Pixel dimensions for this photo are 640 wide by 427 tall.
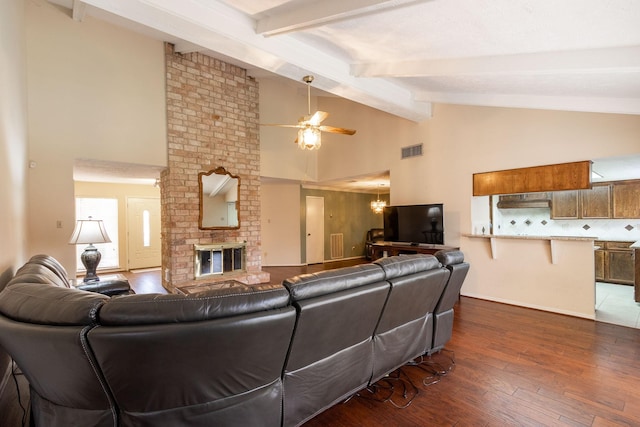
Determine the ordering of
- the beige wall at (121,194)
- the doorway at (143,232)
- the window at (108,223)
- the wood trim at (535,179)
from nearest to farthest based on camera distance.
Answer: the wood trim at (535,179), the beige wall at (121,194), the window at (108,223), the doorway at (143,232)

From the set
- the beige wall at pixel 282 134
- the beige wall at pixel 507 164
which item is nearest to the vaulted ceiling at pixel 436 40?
the beige wall at pixel 507 164

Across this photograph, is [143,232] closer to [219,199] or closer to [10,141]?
[219,199]

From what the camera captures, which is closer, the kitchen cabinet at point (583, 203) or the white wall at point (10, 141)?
the white wall at point (10, 141)

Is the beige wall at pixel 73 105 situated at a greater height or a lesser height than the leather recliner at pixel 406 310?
greater

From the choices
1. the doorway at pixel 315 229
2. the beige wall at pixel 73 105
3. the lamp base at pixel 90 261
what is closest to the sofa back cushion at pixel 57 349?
the lamp base at pixel 90 261

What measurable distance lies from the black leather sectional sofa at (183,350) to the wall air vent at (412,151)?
419 centimetres

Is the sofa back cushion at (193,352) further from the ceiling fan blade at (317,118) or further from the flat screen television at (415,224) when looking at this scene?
the flat screen television at (415,224)

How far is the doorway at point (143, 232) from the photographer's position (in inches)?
300

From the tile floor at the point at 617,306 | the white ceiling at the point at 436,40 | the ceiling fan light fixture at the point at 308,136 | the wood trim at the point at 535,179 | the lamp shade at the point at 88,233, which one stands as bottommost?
the tile floor at the point at 617,306

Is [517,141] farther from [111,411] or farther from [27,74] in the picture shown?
[27,74]

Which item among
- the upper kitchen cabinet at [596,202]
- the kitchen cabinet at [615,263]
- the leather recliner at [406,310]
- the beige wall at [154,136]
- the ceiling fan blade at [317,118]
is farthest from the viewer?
the upper kitchen cabinet at [596,202]

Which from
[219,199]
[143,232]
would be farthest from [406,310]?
[143,232]

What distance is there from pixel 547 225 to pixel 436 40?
5.09m

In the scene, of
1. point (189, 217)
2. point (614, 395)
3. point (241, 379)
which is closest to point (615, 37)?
point (614, 395)
